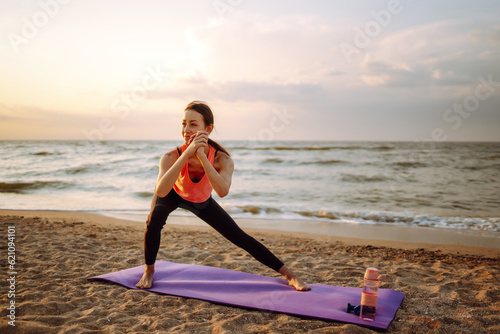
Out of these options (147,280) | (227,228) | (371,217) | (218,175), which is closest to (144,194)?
(371,217)

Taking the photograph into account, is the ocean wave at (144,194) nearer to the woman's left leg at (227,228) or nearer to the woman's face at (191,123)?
the woman's left leg at (227,228)

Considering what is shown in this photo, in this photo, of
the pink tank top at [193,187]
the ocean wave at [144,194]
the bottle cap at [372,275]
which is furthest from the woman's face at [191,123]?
the ocean wave at [144,194]

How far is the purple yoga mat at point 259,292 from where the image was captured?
300 cm

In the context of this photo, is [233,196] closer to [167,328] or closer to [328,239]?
[328,239]

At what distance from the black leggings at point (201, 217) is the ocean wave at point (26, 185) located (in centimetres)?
1073

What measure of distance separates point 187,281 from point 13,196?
967 cm

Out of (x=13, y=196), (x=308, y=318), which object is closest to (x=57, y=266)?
(x=308, y=318)

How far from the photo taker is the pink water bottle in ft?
9.06

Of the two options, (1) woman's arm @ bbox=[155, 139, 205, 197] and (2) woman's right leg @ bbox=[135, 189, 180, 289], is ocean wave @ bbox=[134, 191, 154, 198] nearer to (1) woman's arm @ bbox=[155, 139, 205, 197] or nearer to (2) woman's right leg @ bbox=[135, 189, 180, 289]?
(2) woman's right leg @ bbox=[135, 189, 180, 289]

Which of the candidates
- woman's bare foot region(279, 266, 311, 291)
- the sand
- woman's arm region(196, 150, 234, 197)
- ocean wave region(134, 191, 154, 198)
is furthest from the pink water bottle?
ocean wave region(134, 191, 154, 198)

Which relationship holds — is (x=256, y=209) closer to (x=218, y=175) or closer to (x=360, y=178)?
(x=218, y=175)

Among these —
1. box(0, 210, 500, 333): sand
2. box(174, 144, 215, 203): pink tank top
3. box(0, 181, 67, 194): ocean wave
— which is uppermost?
box(174, 144, 215, 203): pink tank top

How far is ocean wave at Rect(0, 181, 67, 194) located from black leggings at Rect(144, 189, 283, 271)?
10728 mm

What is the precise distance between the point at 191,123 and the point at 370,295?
2210 millimetres
